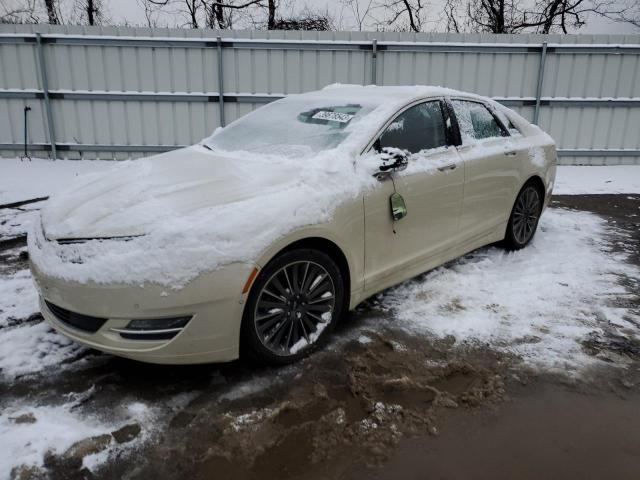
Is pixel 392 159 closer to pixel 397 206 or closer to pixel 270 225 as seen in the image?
pixel 397 206

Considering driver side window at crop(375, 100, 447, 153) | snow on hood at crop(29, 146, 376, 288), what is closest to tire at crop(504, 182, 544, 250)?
driver side window at crop(375, 100, 447, 153)

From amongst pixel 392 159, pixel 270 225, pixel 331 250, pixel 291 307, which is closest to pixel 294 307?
pixel 291 307

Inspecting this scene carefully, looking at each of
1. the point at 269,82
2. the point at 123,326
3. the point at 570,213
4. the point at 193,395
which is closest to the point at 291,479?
the point at 193,395

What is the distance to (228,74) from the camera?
31.5ft

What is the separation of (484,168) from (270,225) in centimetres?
226

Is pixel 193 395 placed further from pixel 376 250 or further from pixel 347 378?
pixel 376 250

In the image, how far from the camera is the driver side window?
3660 mm

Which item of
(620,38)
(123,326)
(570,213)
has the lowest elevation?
(570,213)

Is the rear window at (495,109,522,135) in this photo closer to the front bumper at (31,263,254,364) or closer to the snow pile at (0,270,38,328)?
the front bumper at (31,263,254,364)

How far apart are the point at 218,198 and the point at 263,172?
1.45 ft

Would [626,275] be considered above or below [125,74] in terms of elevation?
below

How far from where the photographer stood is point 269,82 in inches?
381

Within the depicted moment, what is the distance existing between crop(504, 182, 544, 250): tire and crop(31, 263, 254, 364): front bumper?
122 inches

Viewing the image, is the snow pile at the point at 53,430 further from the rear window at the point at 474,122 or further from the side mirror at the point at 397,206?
the rear window at the point at 474,122
